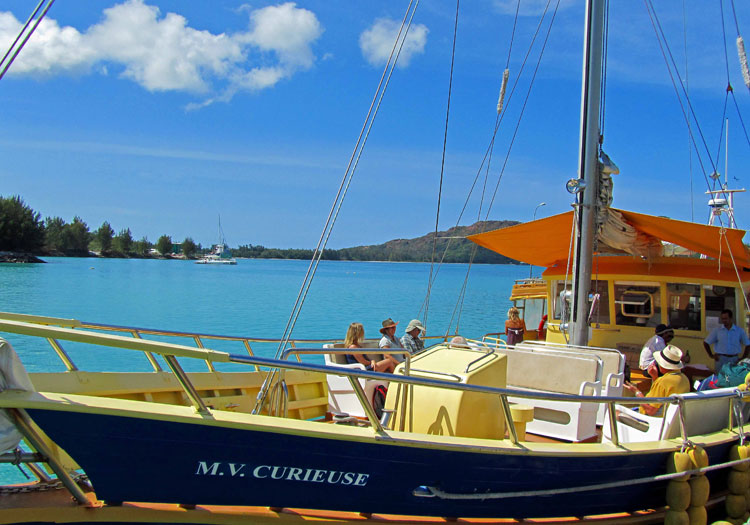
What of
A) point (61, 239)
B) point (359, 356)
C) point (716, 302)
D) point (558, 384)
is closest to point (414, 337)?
point (359, 356)

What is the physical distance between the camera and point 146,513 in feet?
11.2

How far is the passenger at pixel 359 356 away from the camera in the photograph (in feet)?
19.8

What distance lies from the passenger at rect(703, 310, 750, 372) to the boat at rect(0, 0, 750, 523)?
6.18 ft

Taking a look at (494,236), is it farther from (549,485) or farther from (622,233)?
(549,485)

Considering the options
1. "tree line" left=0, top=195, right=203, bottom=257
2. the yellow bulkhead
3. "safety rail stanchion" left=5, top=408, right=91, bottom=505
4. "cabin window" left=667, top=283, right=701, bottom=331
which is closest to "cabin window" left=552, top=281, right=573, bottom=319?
"cabin window" left=667, top=283, right=701, bottom=331

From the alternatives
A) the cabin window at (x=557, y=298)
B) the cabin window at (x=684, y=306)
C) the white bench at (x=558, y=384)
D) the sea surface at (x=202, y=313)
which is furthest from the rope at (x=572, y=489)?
the sea surface at (x=202, y=313)

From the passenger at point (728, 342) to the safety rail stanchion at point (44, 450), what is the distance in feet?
25.4

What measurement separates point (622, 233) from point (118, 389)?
253 inches

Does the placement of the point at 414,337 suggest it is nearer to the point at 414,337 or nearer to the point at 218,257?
the point at 414,337

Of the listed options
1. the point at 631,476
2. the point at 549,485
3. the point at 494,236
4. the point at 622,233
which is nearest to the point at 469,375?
the point at 549,485

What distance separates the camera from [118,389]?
5.66 meters

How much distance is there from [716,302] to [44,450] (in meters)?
8.68

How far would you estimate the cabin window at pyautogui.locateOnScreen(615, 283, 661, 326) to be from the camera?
895 centimetres

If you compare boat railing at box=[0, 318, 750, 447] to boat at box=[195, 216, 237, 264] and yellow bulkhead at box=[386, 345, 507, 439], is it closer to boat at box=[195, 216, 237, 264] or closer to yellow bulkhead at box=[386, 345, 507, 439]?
yellow bulkhead at box=[386, 345, 507, 439]
